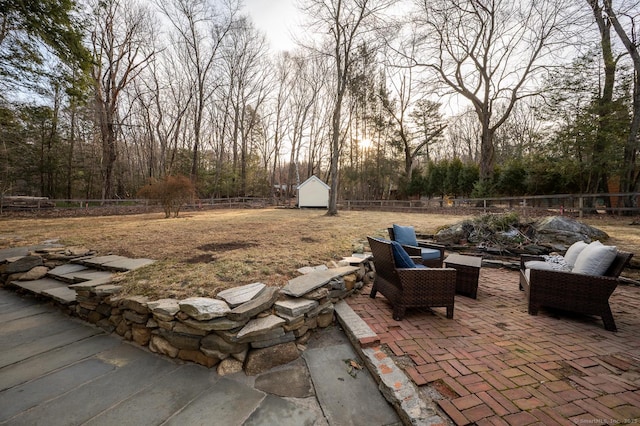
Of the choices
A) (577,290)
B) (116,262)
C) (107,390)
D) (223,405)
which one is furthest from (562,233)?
(116,262)

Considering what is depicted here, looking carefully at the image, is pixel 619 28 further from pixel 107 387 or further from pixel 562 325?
pixel 107 387

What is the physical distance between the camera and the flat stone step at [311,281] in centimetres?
270

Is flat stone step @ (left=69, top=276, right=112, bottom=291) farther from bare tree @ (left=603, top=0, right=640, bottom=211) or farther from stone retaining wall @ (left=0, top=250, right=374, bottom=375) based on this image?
bare tree @ (left=603, top=0, right=640, bottom=211)

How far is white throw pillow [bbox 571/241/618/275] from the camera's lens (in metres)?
2.72

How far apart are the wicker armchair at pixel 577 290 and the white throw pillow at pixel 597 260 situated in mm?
53

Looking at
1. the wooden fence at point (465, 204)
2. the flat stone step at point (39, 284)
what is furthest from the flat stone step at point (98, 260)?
the wooden fence at point (465, 204)

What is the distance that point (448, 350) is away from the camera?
7.17ft

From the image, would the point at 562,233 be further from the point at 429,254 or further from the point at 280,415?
the point at 280,415

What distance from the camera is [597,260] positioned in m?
2.77

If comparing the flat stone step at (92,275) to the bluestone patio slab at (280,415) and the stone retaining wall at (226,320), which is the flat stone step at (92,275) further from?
the bluestone patio slab at (280,415)

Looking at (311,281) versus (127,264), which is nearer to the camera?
(311,281)

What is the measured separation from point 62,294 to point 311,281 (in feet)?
11.1

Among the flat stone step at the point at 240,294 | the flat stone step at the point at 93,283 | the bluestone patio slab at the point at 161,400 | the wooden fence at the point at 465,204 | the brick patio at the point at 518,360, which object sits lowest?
the bluestone patio slab at the point at 161,400

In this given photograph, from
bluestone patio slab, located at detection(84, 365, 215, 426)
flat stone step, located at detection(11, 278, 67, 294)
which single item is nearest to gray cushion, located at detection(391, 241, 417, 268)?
bluestone patio slab, located at detection(84, 365, 215, 426)
